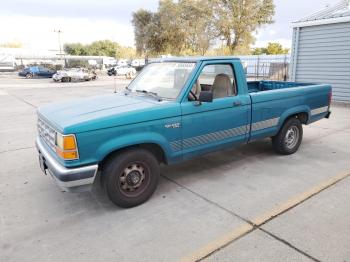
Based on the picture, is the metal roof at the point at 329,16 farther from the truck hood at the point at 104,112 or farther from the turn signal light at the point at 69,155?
the turn signal light at the point at 69,155

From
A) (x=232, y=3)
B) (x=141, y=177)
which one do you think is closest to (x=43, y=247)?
(x=141, y=177)

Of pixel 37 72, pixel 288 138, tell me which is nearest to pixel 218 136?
pixel 288 138

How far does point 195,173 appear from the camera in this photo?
5.00m

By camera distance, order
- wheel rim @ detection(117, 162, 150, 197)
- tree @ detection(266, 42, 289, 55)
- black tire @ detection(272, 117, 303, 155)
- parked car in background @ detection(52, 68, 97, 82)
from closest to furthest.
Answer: wheel rim @ detection(117, 162, 150, 197)
black tire @ detection(272, 117, 303, 155)
parked car in background @ detection(52, 68, 97, 82)
tree @ detection(266, 42, 289, 55)

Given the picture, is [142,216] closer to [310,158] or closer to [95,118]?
[95,118]

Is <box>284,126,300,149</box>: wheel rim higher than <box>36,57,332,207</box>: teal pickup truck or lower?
lower

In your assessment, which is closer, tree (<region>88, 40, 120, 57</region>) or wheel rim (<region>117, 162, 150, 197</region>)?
wheel rim (<region>117, 162, 150, 197</region>)

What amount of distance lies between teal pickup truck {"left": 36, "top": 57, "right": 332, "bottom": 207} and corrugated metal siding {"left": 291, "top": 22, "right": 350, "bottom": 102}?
7.38m

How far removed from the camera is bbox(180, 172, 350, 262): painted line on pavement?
9.76ft

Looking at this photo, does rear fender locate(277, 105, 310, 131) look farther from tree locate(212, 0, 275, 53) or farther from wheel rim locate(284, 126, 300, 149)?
tree locate(212, 0, 275, 53)

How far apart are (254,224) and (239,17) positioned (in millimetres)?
32794

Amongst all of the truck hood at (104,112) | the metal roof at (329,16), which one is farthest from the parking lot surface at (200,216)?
the metal roof at (329,16)

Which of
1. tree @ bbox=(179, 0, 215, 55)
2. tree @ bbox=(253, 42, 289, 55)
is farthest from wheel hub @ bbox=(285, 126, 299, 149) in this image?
tree @ bbox=(253, 42, 289, 55)

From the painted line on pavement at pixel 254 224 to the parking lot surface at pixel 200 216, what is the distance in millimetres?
11
